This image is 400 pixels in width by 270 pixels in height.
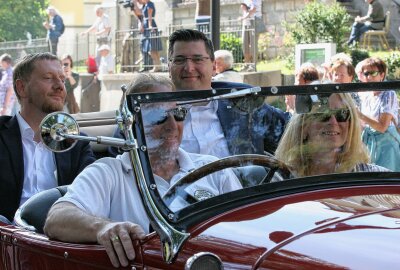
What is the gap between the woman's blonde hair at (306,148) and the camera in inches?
129

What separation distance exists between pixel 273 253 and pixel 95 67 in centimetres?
1786

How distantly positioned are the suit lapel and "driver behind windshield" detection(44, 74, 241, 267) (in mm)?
1451

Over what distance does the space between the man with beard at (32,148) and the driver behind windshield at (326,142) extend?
73.7 inches

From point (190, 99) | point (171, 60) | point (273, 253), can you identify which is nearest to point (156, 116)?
point (190, 99)

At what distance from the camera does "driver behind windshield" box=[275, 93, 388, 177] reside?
3.30 meters

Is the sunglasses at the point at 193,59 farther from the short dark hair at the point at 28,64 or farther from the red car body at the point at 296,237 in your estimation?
the red car body at the point at 296,237

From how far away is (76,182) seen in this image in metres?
3.48

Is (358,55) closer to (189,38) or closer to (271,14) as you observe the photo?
(271,14)

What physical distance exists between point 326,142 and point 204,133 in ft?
1.61

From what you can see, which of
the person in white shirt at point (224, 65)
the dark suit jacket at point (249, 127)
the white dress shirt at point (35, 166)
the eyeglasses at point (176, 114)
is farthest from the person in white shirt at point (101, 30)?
the eyeglasses at point (176, 114)

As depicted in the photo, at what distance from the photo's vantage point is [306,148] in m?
3.38

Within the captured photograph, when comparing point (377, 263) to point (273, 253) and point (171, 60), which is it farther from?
point (171, 60)

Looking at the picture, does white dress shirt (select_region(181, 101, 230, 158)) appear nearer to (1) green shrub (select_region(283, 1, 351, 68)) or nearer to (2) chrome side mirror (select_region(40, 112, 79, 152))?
(2) chrome side mirror (select_region(40, 112, 79, 152))

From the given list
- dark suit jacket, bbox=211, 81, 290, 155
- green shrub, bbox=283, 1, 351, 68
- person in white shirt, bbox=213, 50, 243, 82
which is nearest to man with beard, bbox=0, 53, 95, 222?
dark suit jacket, bbox=211, 81, 290, 155
